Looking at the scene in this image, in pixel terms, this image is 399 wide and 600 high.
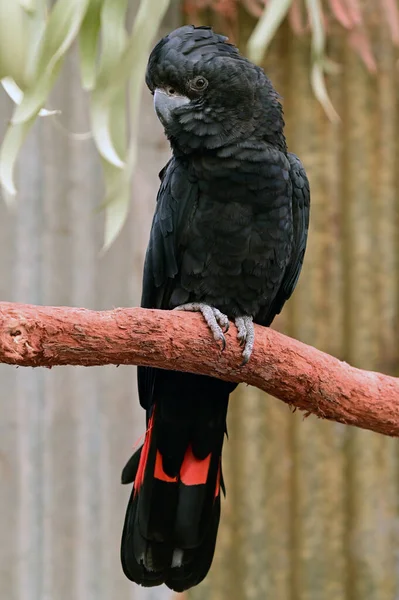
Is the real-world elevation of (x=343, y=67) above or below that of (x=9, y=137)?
above

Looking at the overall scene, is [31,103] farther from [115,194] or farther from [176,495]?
[176,495]

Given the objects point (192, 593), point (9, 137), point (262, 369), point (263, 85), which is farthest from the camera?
point (192, 593)

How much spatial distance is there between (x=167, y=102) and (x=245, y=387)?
80 centimetres

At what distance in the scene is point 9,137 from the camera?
3.18ft

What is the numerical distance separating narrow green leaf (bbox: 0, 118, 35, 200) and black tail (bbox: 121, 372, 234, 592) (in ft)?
1.91

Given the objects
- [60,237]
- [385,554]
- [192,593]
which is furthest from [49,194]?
[385,554]

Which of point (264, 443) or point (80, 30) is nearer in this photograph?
point (80, 30)

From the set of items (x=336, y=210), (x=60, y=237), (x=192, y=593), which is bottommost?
(x=192, y=593)

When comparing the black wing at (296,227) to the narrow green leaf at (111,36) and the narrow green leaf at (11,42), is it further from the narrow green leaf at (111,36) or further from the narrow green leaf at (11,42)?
the narrow green leaf at (11,42)

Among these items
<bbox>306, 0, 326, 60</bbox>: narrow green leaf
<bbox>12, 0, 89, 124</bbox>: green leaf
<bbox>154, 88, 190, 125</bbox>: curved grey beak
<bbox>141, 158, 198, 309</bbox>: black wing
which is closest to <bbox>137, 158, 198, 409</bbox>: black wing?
<bbox>141, 158, 198, 309</bbox>: black wing

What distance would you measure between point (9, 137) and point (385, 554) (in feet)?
4.49

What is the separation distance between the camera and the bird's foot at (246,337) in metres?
1.20

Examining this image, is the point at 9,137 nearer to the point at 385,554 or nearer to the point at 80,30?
the point at 80,30

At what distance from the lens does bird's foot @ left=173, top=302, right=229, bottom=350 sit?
1.18 metres
